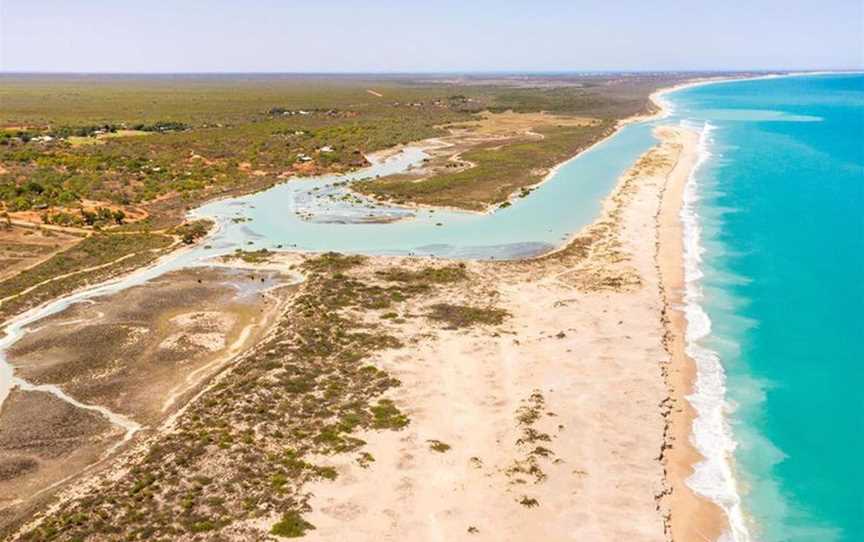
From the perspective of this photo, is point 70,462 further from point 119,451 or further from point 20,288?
point 20,288

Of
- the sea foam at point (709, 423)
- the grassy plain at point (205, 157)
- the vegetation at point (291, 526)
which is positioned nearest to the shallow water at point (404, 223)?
the grassy plain at point (205, 157)

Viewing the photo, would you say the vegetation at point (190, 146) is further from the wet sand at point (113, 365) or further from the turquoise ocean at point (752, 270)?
the wet sand at point (113, 365)

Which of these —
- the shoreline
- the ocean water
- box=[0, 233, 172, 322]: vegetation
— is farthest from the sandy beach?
box=[0, 233, 172, 322]: vegetation

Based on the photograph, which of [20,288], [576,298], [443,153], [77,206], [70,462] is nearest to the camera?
[70,462]

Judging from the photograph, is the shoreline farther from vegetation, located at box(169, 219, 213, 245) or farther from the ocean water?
vegetation, located at box(169, 219, 213, 245)

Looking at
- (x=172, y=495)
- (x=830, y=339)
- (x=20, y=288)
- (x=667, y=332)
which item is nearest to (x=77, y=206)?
(x=20, y=288)

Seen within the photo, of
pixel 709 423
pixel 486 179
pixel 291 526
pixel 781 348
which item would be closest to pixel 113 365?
pixel 291 526
